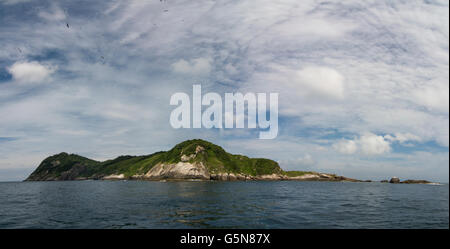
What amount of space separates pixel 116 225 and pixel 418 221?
4042 centimetres
